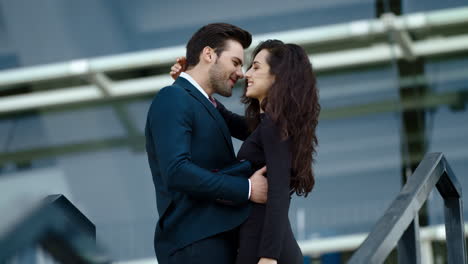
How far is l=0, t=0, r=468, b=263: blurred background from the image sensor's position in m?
6.12

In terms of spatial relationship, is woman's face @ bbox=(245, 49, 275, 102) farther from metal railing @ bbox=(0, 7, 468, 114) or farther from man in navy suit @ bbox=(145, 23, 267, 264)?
metal railing @ bbox=(0, 7, 468, 114)

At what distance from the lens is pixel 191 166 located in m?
2.11

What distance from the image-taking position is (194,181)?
209 cm

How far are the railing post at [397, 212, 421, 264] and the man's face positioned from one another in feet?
2.31

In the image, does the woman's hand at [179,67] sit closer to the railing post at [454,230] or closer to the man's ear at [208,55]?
the man's ear at [208,55]

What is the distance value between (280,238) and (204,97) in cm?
47

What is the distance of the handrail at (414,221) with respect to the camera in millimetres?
1658

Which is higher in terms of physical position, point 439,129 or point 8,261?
point 439,129

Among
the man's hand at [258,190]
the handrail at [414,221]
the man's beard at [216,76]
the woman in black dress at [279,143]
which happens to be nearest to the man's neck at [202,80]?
the man's beard at [216,76]

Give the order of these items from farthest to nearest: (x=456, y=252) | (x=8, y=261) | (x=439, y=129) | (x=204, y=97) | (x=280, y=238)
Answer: (x=439, y=129) < (x=456, y=252) < (x=204, y=97) < (x=280, y=238) < (x=8, y=261)

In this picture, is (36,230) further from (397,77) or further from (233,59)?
(397,77)

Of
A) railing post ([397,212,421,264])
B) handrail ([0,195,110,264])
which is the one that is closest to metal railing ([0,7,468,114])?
railing post ([397,212,421,264])

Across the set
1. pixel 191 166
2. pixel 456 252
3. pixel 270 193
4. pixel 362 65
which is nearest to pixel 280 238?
pixel 270 193

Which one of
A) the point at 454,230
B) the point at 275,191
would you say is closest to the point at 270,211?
the point at 275,191
